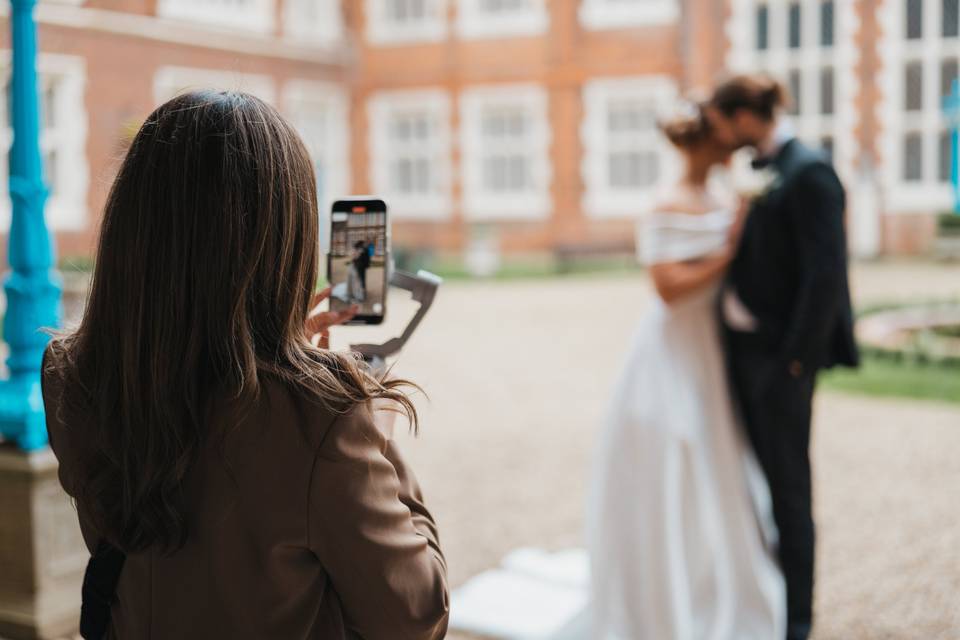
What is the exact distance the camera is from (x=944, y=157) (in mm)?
16578

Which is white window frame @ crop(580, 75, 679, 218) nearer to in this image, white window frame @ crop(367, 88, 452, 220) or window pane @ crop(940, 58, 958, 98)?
white window frame @ crop(367, 88, 452, 220)

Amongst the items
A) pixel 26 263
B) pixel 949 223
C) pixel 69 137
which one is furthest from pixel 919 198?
pixel 26 263

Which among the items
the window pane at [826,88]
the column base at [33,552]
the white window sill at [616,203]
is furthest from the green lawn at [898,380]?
the white window sill at [616,203]

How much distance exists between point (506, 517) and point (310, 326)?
3348mm

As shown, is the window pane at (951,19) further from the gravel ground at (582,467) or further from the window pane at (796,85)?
the gravel ground at (582,467)

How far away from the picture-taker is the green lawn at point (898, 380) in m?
7.17

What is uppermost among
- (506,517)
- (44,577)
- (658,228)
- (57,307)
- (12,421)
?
(658,228)

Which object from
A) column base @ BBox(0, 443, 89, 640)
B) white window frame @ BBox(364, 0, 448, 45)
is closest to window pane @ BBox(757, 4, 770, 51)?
white window frame @ BBox(364, 0, 448, 45)

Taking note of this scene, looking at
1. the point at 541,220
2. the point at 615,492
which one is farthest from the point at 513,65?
the point at 615,492

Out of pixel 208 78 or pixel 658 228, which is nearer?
pixel 658 228

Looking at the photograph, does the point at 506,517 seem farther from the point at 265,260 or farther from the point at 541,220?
the point at 541,220

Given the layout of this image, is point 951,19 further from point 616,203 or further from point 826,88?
point 616,203

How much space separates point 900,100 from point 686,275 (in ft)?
50.5

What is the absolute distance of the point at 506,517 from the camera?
14.9ft
